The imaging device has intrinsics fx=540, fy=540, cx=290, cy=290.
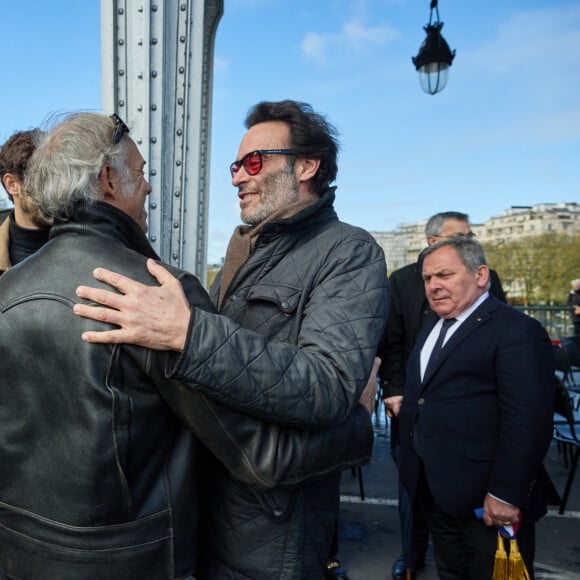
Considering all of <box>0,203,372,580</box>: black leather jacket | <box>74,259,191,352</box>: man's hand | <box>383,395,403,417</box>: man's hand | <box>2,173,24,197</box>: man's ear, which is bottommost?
<box>383,395,403,417</box>: man's hand

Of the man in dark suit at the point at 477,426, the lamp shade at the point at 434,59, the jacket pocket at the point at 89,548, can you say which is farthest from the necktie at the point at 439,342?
the lamp shade at the point at 434,59

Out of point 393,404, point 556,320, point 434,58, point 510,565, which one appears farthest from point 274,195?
point 556,320

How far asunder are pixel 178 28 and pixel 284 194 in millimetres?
963

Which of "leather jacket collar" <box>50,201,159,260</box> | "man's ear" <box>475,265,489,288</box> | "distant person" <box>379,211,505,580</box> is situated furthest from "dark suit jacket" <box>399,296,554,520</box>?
"leather jacket collar" <box>50,201,159,260</box>

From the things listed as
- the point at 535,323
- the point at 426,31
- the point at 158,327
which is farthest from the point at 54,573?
the point at 426,31

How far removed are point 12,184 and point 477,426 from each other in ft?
8.21

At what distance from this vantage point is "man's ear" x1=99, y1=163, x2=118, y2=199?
134cm

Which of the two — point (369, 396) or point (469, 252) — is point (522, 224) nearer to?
point (469, 252)

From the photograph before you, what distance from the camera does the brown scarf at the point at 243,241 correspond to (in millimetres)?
1615

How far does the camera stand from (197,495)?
137cm

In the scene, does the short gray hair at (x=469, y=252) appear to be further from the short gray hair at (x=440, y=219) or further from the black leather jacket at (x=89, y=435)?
the black leather jacket at (x=89, y=435)

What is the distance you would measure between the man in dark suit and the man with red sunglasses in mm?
1107

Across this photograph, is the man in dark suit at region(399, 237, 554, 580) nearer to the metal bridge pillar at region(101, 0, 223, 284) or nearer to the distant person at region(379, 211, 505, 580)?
the distant person at region(379, 211, 505, 580)

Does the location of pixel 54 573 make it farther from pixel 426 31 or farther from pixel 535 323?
pixel 426 31
